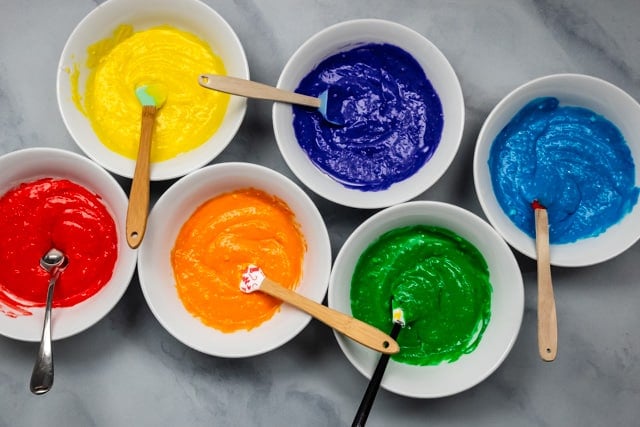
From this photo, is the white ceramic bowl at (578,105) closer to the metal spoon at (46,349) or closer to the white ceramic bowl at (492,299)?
the white ceramic bowl at (492,299)

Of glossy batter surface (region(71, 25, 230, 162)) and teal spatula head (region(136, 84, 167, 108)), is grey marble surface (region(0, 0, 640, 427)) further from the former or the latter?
teal spatula head (region(136, 84, 167, 108))

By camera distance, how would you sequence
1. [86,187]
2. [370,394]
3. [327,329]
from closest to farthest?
[370,394] < [86,187] < [327,329]

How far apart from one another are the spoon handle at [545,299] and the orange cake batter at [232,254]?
2.40 feet

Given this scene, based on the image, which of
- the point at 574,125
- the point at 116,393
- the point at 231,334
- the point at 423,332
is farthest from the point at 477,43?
the point at 116,393

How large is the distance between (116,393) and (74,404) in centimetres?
15

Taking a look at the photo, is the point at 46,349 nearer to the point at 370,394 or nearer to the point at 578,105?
the point at 370,394

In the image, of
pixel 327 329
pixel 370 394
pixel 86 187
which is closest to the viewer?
pixel 370 394

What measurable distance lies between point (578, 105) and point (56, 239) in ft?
5.63

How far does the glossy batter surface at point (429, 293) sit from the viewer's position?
2.05 metres

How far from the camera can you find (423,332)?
206 cm

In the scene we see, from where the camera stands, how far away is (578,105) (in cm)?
209

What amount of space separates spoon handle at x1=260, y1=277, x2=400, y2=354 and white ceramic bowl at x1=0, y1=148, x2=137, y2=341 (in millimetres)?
500

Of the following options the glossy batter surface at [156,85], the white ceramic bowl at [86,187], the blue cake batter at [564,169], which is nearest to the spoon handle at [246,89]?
the glossy batter surface at [156,85]

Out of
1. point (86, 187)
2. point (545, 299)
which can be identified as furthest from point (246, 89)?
point (545, 299)
